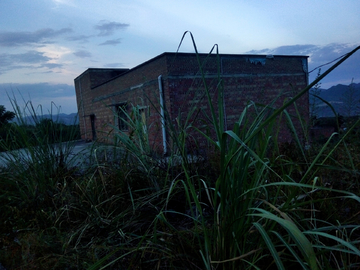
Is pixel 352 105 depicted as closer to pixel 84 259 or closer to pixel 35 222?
pixel 84 259

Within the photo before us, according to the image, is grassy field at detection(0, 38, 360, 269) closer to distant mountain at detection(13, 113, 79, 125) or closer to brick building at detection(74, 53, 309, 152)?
distant mountain at detection(13, 113, 79, 125)

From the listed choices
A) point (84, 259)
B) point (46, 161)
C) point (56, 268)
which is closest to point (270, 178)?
point (84, 259)

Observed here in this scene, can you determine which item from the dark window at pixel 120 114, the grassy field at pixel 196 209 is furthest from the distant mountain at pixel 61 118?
the dark window at pixel 120 114

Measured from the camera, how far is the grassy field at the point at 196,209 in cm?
116

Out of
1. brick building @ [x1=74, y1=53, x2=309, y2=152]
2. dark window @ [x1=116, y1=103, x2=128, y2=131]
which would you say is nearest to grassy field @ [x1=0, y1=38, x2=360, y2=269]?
dark window @ [x1=116, y1=103, x2=128, y2=131]

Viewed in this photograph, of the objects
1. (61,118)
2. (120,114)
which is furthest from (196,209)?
(120,114)

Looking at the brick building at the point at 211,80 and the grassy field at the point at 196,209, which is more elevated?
the brick building at the point at 211,80

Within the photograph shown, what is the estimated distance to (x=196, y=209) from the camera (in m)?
1.52

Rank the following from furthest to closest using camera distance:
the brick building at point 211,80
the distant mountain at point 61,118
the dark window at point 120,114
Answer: the brick building at point 211,80 < the distant mountain at point 61,118 < the dark window at point 120,114

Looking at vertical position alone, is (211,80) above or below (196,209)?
above

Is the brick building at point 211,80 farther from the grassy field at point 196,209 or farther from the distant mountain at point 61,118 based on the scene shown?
the grassy field at point 196,209

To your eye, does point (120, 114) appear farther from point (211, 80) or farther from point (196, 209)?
point (196, 209)

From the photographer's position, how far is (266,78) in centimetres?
987

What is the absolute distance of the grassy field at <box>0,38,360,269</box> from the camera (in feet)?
3.79
